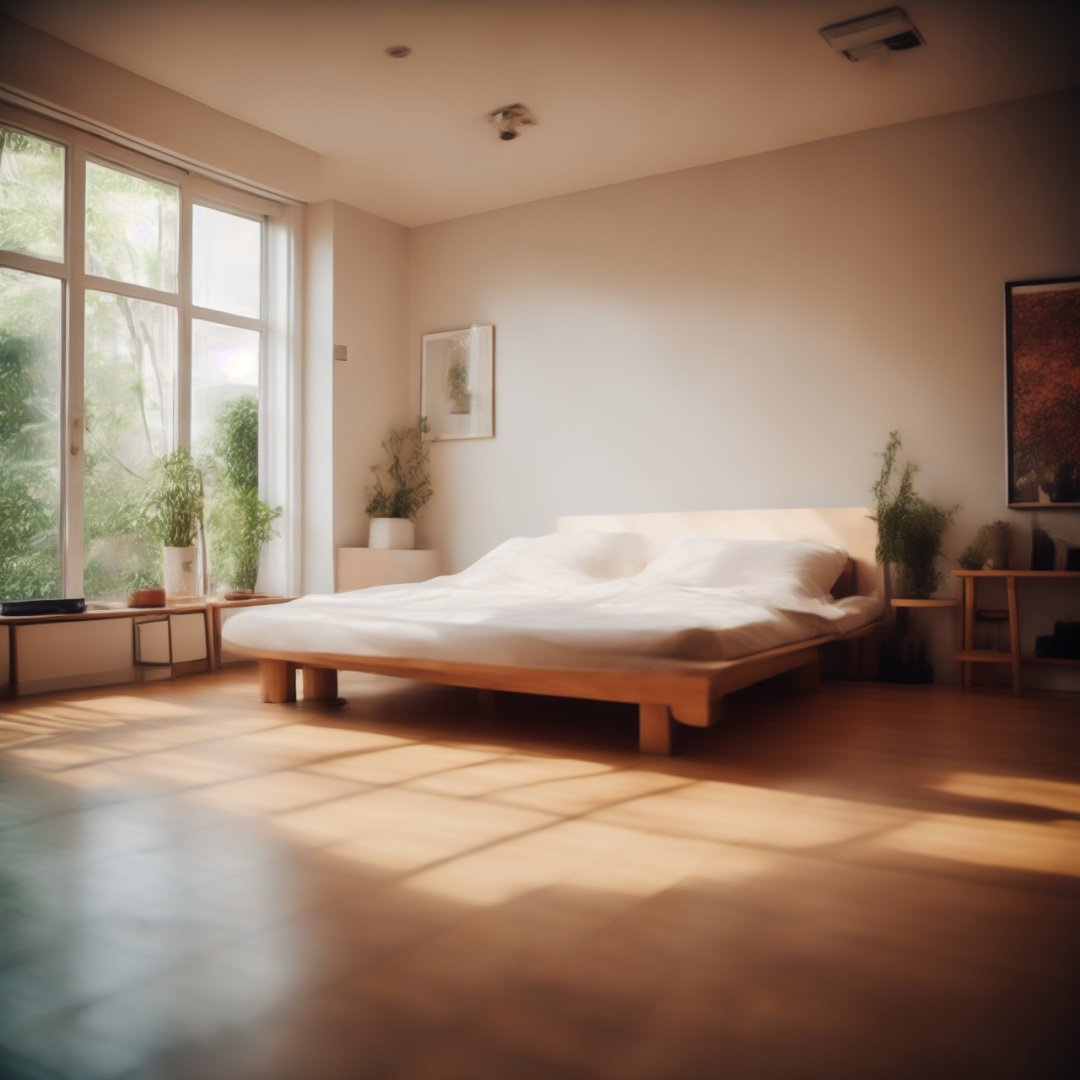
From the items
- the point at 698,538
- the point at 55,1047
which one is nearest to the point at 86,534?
the point at 698,538

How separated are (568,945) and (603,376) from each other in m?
4.38

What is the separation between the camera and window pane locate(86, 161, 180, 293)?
468 centimetres

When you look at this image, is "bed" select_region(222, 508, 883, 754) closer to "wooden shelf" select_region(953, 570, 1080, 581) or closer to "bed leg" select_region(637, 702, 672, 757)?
"bed leg" select_region(637, 702, 672, 757)

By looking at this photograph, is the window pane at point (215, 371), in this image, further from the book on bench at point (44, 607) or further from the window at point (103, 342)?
the book on bench at point (44, 607)

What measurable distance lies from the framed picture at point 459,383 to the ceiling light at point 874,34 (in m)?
2.72

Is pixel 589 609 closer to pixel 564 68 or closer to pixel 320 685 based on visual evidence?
pixel 320 685

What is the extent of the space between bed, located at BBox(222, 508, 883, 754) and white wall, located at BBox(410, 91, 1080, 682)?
0.39 meters

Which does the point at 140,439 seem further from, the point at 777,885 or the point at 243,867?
the point at 777,885

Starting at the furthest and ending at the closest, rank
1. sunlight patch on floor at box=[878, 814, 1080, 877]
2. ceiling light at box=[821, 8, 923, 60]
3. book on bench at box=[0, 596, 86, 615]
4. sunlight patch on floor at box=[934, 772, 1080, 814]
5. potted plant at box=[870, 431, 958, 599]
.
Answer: potted plant at box=[870, 431, 958, 599]
book on bench at box=[0, 596, 86, 615]
ceiling light at box=[821, 8, 923, 60]
sunlight patch on floor at box=[934, 772, 1080, 814]
sunlight patch on floor at box=[878, 814, 1080, 877]

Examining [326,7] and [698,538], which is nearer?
[326,7]

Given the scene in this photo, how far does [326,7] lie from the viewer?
3.67 m

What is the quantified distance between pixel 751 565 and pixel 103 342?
3495 millimetres

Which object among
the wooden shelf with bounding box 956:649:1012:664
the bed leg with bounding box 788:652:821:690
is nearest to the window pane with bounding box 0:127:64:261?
the bed leg with bounding box 788:652:821:690

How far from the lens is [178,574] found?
484 cm
